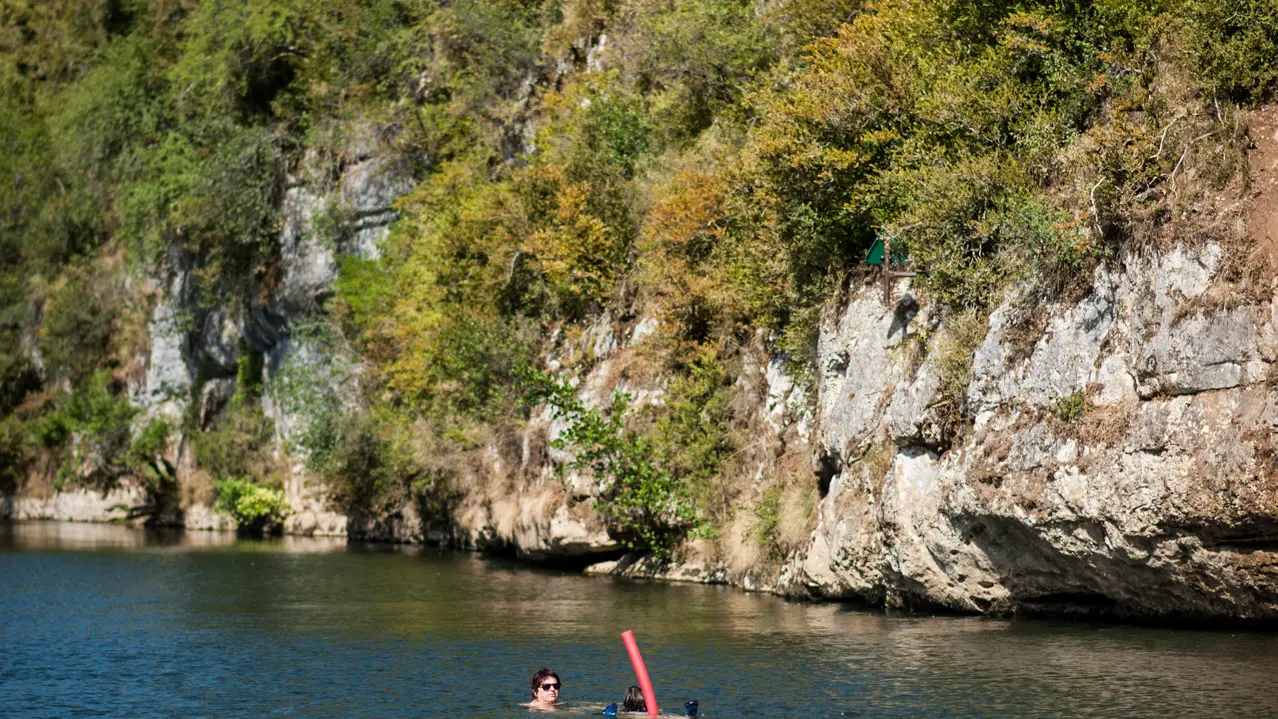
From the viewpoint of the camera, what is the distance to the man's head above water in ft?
54.0

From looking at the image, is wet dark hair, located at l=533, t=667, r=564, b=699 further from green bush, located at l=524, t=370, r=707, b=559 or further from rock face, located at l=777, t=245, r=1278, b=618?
green bush, located at l=524, t=370, r=707, b=559

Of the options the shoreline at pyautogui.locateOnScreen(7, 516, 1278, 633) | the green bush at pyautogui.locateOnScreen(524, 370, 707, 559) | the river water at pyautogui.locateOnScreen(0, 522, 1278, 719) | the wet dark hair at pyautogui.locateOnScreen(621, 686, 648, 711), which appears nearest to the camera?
the wet dark hair at pyautogui.locateOnScreen(621, 686, 648, 711)

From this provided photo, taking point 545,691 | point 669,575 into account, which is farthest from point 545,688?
point 669,575

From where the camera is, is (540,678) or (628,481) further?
(628,481)

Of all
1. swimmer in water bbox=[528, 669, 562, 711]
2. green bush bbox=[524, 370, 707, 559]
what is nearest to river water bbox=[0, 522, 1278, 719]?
swimmer in water bbox=[528, 669, 562, 711]

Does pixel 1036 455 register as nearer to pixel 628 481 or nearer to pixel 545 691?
pixel 545 691

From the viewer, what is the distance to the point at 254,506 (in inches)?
1909

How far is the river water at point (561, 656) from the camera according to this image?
53.9ft

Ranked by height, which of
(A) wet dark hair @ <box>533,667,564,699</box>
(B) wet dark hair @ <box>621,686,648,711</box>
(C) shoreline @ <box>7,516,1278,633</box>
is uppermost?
(C) shoreline @ <box>7,516,1278,633</box>

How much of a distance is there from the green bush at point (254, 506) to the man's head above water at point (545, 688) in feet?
111

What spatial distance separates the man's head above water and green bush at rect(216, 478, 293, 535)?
3376 cm

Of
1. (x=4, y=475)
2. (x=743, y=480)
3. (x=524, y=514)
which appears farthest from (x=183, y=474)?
(x=743, y=480)

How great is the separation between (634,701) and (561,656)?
13.6 ft

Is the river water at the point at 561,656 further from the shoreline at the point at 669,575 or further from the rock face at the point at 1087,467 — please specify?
the rock face at the point at 1087,467
